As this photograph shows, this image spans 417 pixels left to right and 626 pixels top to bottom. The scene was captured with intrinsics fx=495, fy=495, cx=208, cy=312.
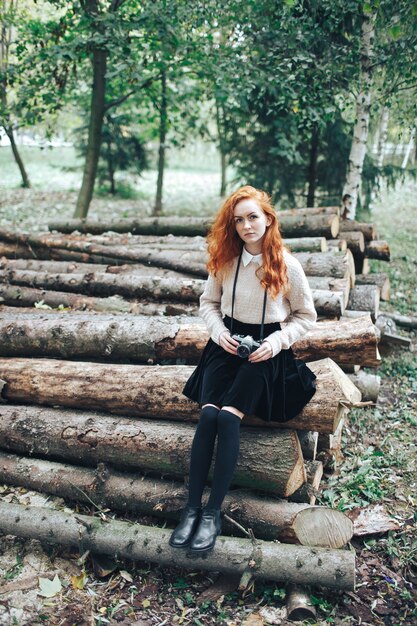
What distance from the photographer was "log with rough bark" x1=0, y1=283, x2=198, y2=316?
19.3 feet

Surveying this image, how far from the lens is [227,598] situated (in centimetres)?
328

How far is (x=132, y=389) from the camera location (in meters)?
4.18

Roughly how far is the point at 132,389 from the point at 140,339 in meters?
0.69

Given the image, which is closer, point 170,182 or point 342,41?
point 342,41

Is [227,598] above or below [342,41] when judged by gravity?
below

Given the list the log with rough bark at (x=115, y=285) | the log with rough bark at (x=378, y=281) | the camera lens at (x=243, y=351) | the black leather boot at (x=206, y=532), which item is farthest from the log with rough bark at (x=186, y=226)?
the black leather boot at (x=206, y=532)

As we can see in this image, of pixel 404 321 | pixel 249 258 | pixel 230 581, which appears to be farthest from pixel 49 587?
pixel 404 321

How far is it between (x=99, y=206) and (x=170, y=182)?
9732 millimetres

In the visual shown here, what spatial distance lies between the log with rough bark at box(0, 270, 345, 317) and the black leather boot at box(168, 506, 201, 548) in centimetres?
265

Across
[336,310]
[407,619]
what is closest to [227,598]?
[407,619]

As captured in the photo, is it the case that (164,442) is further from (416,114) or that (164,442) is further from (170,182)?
(170,182)

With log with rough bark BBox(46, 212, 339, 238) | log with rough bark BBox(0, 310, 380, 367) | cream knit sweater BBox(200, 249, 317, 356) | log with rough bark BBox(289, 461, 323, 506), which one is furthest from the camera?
log with rough bark BBox(46, 212, 339, 238)

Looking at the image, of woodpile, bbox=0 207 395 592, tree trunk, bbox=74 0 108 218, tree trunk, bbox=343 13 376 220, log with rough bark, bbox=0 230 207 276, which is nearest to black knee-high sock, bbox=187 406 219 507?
woodpile, bbox=0 207 395 592

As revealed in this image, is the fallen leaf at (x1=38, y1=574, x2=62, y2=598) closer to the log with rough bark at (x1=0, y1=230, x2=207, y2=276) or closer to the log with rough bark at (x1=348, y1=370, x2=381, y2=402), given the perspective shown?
the log with rough bark at (x1=348, y1=370, x2=381, y2=402)
